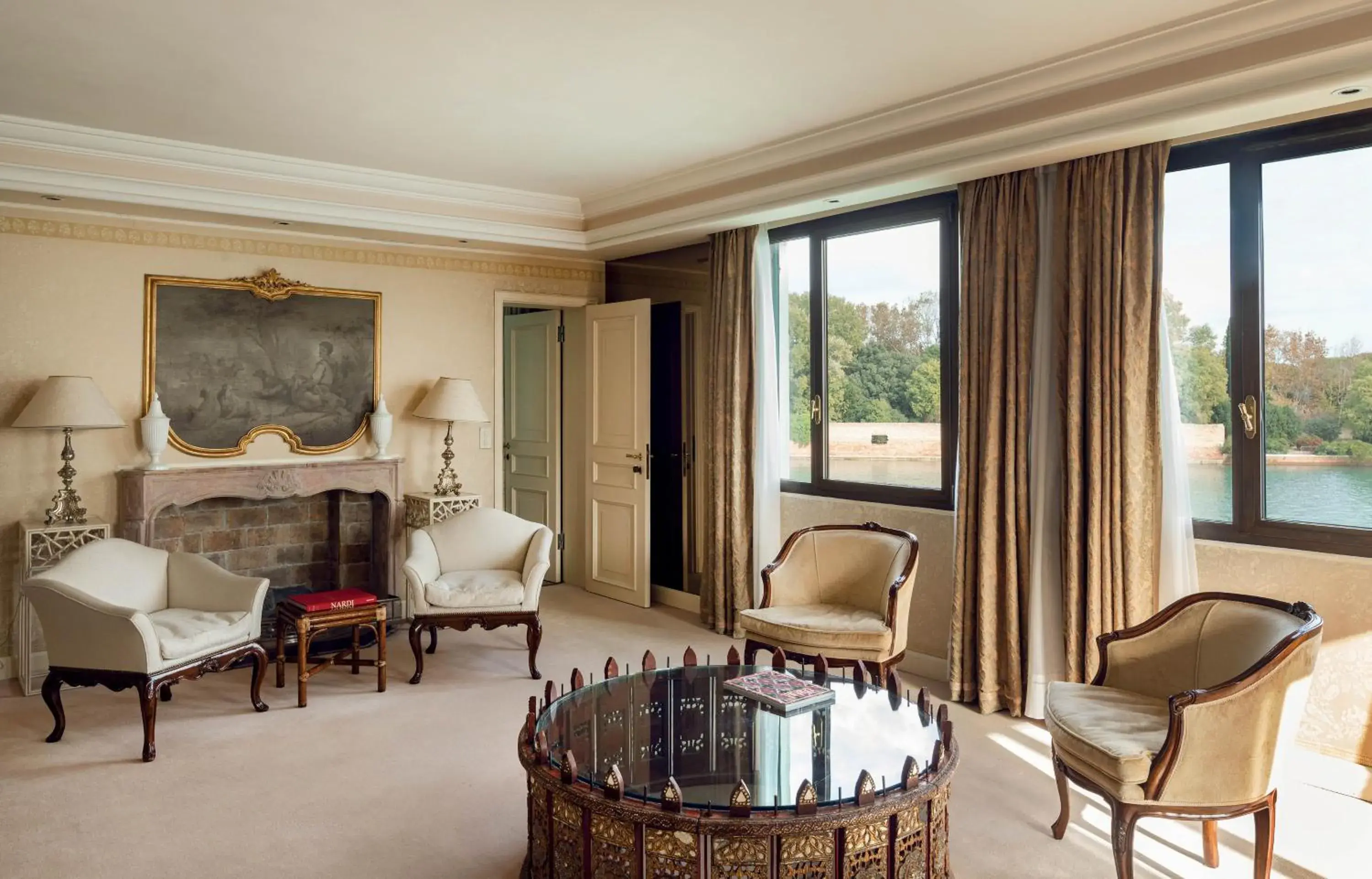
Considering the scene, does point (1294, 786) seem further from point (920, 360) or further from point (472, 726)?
point (472, 726)

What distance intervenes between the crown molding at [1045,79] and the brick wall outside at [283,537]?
9.93 ft

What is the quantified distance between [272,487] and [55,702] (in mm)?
1660

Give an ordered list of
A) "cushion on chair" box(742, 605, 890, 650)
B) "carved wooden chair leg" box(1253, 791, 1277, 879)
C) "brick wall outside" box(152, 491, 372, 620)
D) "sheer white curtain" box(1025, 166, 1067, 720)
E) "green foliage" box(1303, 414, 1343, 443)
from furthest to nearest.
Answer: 1. "brick wall outside" box(152, 491, 372, 620)
2. "sheer white curtain" box(1025, 166, 1067, 720)
3. "cushion on chair" box(742, 605, 890, 650)
4. "green foliage" box(1303, 414, 1343, 443)
5. "carved wooden chair leg" box(1253, 791, 1277, 879)

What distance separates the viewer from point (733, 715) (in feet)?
9.44

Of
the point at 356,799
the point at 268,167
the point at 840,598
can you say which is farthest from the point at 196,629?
the point at 840,598

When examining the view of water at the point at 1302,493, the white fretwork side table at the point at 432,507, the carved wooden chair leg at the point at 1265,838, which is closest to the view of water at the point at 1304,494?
the view of water at the point at 1302,493

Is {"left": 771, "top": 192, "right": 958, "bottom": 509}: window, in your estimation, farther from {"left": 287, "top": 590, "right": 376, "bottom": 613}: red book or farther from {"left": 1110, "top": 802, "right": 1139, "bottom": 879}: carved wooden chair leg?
{"left": 287, "top": 590, "right": 376, "bottom": 613}: red book

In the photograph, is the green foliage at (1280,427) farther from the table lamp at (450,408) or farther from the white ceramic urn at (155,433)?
the white ceramic urn at (155,433)

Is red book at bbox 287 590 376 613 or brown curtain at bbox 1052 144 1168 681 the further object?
red book at bbox 287 590 376 613

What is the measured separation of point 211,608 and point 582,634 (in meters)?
2.09

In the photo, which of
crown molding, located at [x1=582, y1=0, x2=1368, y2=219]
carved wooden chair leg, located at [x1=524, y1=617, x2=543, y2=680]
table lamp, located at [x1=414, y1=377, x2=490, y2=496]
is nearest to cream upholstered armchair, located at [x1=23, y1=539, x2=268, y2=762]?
carved wooden chair leg, located at [x1=524, y1=617, x2=543, y2=680]

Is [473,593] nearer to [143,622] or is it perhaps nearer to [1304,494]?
[143,622]

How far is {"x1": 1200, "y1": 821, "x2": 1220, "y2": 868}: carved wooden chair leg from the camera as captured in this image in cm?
273

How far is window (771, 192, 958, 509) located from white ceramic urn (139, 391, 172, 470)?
3539mm
